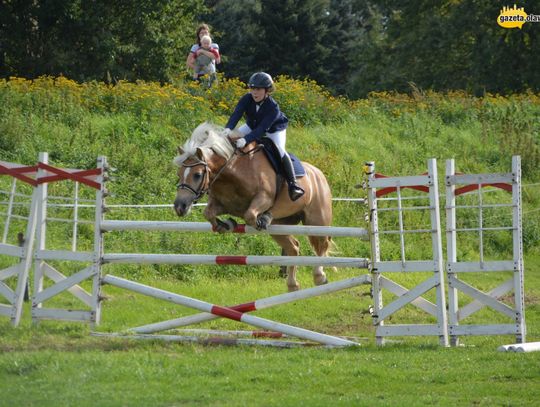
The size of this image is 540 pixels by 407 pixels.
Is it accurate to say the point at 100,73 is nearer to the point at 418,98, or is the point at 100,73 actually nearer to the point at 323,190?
the point at 418,98

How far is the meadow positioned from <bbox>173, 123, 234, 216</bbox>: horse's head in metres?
1.48

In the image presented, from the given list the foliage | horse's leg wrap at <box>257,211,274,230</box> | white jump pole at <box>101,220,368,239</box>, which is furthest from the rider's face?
the foliage

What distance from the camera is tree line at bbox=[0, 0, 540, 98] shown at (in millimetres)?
27609

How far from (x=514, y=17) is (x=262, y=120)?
25.9 m

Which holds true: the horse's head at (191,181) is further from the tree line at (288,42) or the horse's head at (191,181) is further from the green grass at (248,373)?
the tree line at (288,42)

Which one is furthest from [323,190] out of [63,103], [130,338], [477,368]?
[63,103]

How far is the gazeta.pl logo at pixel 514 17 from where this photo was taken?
34406mm

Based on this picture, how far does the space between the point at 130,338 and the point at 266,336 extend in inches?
56.9

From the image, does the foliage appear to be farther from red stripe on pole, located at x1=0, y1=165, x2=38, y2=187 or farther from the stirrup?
the stirrup

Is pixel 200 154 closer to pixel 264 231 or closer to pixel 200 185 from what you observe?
pixel 200 185

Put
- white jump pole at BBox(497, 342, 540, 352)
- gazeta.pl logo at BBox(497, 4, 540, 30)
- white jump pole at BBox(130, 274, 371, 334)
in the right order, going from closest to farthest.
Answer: white jump pole at BBox(497, 342, 540, 352)
white jump pole at BBox(130, 274, 371, 334)
gazeta.pl logo at BBox(497, 4, 540, 30)

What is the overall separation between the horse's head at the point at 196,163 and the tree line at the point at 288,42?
56.9ft

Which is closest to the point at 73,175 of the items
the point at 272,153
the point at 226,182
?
the point at 226,182

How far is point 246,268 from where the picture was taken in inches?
608
